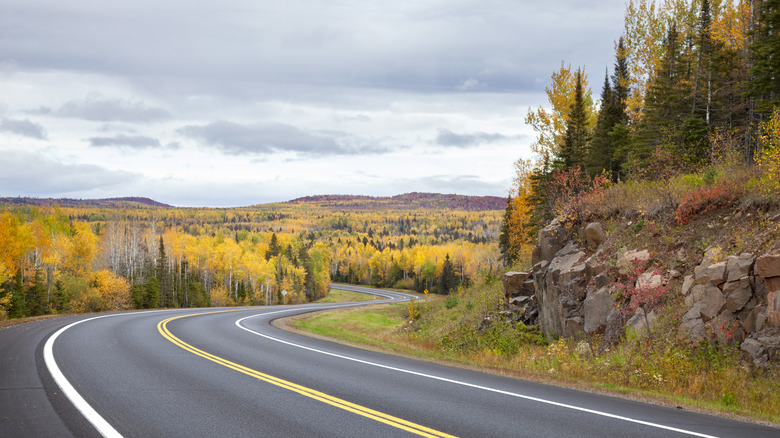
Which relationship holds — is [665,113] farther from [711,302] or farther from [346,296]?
[346,296]

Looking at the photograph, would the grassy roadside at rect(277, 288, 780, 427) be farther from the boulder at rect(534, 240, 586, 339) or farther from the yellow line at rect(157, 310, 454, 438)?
the yellow line at rect(157, 310, 454, 438)

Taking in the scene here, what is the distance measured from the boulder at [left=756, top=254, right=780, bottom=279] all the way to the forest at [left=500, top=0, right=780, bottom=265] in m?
2.68

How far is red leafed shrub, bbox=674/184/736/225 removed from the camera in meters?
13.1

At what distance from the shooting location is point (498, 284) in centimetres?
2703

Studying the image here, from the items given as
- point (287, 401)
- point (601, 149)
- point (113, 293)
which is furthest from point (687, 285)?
point (113, 293)

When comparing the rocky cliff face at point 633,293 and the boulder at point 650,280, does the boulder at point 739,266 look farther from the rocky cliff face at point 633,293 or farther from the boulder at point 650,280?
the boulder at point 650,280

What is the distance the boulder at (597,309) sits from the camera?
1370cm

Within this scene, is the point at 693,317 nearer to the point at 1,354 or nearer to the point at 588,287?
the point at 588,287

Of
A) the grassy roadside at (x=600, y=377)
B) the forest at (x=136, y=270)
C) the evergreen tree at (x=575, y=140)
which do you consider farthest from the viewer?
the forest at (x=136, y=270)

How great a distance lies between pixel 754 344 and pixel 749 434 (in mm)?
3983

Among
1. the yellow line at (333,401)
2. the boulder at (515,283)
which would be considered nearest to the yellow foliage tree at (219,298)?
the boulder at (515,283)

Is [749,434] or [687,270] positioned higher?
[687,270]

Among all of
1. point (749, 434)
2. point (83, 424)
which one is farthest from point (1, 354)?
point (749, 434)

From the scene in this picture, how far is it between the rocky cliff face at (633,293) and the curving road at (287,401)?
365cm
